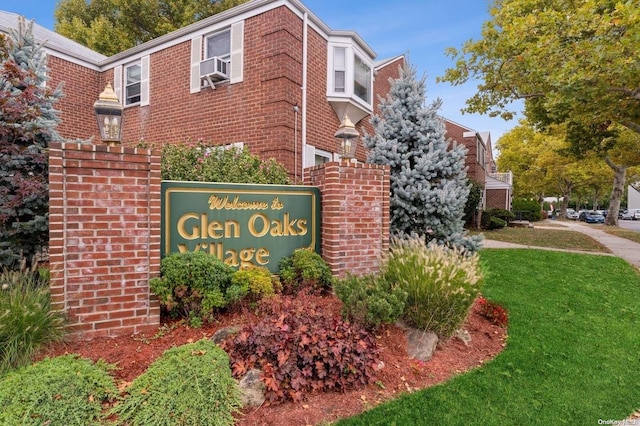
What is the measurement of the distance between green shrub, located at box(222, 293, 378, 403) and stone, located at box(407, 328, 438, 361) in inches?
24.7

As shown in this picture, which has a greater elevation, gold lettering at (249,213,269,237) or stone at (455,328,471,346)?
gold lettering at (249,213,269,237)

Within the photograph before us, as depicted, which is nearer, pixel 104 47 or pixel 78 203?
pixel 78 203

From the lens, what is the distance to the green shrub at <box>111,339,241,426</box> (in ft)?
7.32

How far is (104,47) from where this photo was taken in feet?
62.1

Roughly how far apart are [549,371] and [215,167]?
5484mm

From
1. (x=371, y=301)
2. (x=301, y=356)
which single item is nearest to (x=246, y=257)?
(x=371, y=301)

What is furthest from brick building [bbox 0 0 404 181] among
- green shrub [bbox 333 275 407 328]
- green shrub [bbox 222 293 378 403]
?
green shrub [bbox 222 293 378 403]

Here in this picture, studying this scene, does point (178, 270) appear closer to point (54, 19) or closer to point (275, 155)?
point (275, 155)

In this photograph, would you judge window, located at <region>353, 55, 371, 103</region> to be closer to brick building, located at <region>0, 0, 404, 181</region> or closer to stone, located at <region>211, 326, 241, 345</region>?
brick building, located at <region>0, 0, 404, 181</region>

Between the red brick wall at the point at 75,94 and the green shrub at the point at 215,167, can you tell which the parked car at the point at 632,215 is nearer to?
the green shrub at the point at 215,167

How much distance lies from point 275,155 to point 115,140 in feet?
17.4

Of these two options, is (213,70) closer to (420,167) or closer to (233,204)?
(233,204)

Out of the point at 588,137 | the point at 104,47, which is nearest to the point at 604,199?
the point at 588,137

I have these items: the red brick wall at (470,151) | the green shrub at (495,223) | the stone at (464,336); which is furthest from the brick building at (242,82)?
the red brick wall at (470,151)
